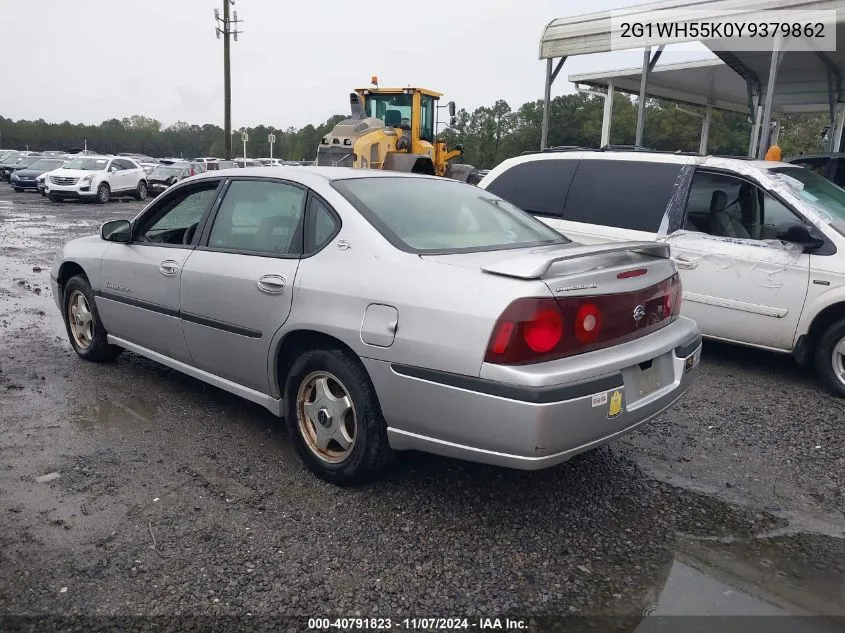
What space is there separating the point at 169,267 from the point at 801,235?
427 cm

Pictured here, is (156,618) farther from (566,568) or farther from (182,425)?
(182,425)

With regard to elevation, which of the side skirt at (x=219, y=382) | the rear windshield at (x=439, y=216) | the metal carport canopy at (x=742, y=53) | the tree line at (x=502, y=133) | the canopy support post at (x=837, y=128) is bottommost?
the side skirt at (x=219, y=382)

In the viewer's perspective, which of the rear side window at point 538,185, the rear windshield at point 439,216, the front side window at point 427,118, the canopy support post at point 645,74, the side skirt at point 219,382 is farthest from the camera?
the front side window at point 427,118

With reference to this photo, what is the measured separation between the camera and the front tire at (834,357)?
496 cm

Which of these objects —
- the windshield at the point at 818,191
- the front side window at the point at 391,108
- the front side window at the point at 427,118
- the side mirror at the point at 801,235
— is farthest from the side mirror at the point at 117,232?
the front side window at the point at 427,118

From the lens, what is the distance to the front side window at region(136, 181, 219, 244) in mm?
4438

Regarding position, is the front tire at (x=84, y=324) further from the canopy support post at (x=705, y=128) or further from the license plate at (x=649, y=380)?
the canopy support post at (x=705, y=128)

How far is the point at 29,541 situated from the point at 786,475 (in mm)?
3654

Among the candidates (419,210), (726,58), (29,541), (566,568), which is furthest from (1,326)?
(726,58)

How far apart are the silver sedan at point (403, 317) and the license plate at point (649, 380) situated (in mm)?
11

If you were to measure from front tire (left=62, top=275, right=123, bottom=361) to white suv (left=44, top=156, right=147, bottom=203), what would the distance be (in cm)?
1947

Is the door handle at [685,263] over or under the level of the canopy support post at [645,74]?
under

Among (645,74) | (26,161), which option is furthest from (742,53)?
(26,161)

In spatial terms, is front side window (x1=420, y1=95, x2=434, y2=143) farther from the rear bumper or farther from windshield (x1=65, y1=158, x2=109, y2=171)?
the rear bumper
